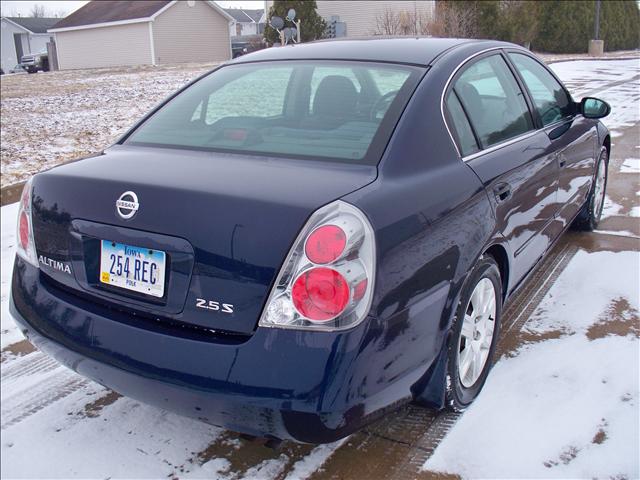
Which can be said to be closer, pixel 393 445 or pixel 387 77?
pixel 393 445

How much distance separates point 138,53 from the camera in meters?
31.0

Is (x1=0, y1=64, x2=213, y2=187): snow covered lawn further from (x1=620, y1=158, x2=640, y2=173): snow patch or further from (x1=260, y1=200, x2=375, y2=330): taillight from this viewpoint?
(x1=620, y1=158, x2=640, y2=173): snow patch

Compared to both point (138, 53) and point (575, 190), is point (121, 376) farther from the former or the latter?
point (138, 53)

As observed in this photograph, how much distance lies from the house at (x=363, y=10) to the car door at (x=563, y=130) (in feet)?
76.9

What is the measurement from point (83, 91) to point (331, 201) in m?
14.3

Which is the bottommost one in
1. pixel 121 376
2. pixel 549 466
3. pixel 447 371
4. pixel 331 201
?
pixel 549 466

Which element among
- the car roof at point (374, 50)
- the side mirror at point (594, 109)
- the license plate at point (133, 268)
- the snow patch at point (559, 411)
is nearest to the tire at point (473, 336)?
the snow patch at point (559, 411)

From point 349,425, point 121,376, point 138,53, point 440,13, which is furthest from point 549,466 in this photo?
point 138,53

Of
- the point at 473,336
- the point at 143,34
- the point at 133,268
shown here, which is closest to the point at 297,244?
the point at 133,268

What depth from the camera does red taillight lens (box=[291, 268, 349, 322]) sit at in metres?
2.01

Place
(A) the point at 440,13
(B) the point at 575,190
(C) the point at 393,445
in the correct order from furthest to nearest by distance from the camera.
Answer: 1. (A) the point at 440,13
2. (B) the point at 575,190
3. (C) the point at 393,445

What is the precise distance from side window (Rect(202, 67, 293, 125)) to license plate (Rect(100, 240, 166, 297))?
0.96m

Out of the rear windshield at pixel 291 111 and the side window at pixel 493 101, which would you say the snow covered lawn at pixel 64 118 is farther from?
the side window at pixel 493 101

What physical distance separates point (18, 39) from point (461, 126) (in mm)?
59096
